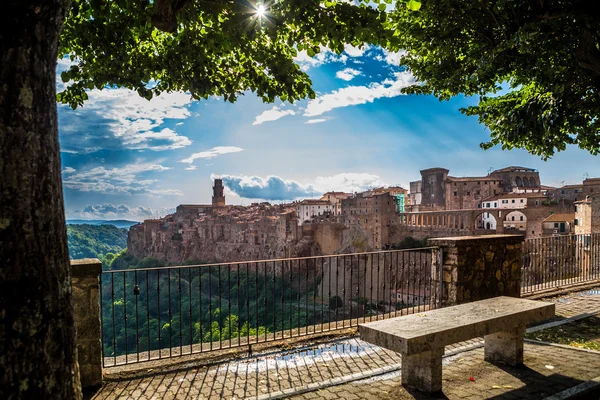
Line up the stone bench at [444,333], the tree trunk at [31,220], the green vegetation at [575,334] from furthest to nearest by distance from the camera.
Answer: the green vegetation at [575,334]
the stone bench at [444,333]
the tree trunk at [31,220]

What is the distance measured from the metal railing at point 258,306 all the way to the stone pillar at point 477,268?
0.25 meters

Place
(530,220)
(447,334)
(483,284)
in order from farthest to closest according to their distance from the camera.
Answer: (530,220) → (483,284) → (447,334)

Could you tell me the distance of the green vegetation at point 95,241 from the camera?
8031cm

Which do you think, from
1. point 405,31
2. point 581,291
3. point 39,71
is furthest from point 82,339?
point 581,291

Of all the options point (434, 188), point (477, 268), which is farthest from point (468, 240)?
point (434, 188)

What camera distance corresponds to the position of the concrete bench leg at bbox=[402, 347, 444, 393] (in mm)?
4055

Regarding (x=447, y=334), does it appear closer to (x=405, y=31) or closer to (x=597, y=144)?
(x=405, y=31)

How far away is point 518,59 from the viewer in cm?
698

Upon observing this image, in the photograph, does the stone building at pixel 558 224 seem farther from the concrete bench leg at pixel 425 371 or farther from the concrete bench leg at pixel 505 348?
the concrete bench leg at pixel 425 371

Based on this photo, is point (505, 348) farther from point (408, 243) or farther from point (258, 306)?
point (408, 243)

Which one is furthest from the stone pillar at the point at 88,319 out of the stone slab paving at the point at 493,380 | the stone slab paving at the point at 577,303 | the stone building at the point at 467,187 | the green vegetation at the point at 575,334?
the stone building at the point at 467,187

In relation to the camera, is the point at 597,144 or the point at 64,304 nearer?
the point at 64,304

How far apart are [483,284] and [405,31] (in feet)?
16.1

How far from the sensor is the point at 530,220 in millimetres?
48125
